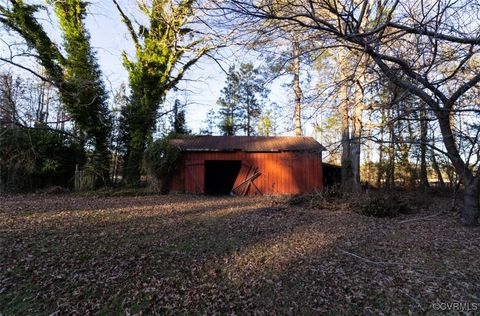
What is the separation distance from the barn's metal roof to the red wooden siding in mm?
307

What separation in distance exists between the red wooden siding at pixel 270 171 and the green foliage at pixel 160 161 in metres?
0.70

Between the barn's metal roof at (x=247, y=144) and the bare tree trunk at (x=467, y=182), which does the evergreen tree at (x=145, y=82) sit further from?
the bare tree trunk at (x=467, y=182)

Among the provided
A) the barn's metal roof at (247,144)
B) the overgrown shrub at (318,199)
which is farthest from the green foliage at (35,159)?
the overgrown shrub at (318,199)

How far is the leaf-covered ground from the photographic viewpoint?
353 centimetres

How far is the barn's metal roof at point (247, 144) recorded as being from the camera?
15.1 metres

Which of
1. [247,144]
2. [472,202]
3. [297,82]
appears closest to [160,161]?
[247,144]

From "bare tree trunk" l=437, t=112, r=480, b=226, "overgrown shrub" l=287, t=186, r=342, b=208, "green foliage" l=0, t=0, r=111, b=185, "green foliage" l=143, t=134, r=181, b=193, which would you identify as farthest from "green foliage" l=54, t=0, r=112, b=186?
"bare tree trunk" l=437, t=112, r=480, b=226

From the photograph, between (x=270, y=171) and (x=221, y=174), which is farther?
(x=221, y=174)

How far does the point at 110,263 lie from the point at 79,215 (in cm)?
432

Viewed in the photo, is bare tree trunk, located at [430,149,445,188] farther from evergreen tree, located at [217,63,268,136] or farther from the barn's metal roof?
evergreen tree, located at [217,63,268,136]

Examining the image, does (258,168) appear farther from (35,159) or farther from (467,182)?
(35,159)

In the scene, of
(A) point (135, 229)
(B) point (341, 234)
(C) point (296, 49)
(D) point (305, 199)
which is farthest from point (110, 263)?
(D) point (305, 199)

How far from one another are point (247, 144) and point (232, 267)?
11548mm

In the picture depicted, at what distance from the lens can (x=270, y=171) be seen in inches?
595
